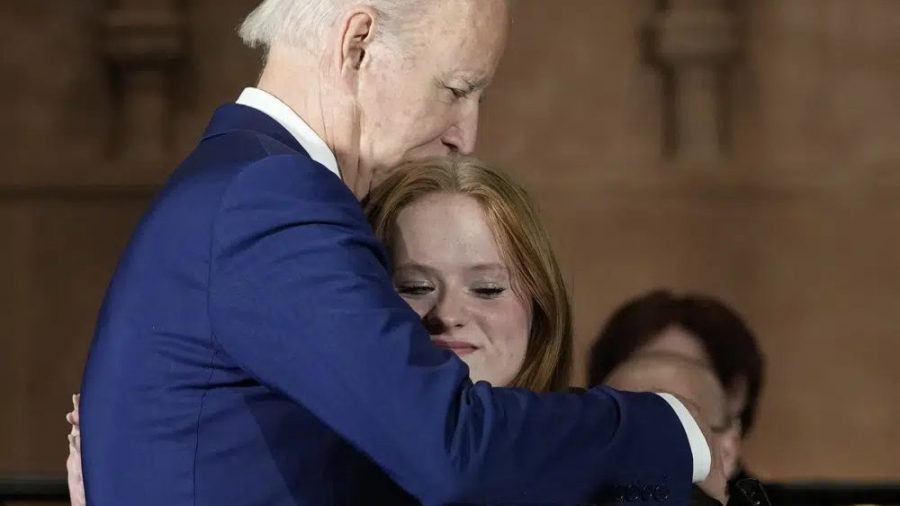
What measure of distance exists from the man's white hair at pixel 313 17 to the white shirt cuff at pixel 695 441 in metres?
0.52

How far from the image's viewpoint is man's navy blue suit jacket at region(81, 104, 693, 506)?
5.57 ft

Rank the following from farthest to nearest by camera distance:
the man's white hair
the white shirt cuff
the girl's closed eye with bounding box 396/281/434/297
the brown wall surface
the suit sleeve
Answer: the brown wall surface, the girl's closed eye with bounding box 396/281/434/297, the man's white hair, the white shirt cuff, the suit sleeve

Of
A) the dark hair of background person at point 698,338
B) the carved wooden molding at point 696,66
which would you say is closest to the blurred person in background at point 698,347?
the dark hair of background person at point 698,338

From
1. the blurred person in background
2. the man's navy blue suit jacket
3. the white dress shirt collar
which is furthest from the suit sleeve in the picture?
the blurred person in background

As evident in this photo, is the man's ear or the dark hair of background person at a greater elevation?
the man's ear

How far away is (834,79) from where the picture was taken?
514 centimetres

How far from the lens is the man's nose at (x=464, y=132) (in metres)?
2.09

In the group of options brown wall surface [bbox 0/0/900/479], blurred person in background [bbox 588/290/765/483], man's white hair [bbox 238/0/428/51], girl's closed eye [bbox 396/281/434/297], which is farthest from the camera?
brown wall surface [bbox 0/0/900/479]

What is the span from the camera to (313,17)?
2.02m

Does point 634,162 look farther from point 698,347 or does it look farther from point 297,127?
point 297,127

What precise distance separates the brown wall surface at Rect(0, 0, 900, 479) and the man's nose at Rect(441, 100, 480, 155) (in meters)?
2.79

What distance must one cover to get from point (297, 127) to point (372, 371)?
42 cm

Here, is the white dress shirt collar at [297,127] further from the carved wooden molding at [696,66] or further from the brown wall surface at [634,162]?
the carved wooden molding at [696,66]

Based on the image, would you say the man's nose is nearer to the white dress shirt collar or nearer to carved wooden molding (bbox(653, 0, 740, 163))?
the white dress shirt collar
